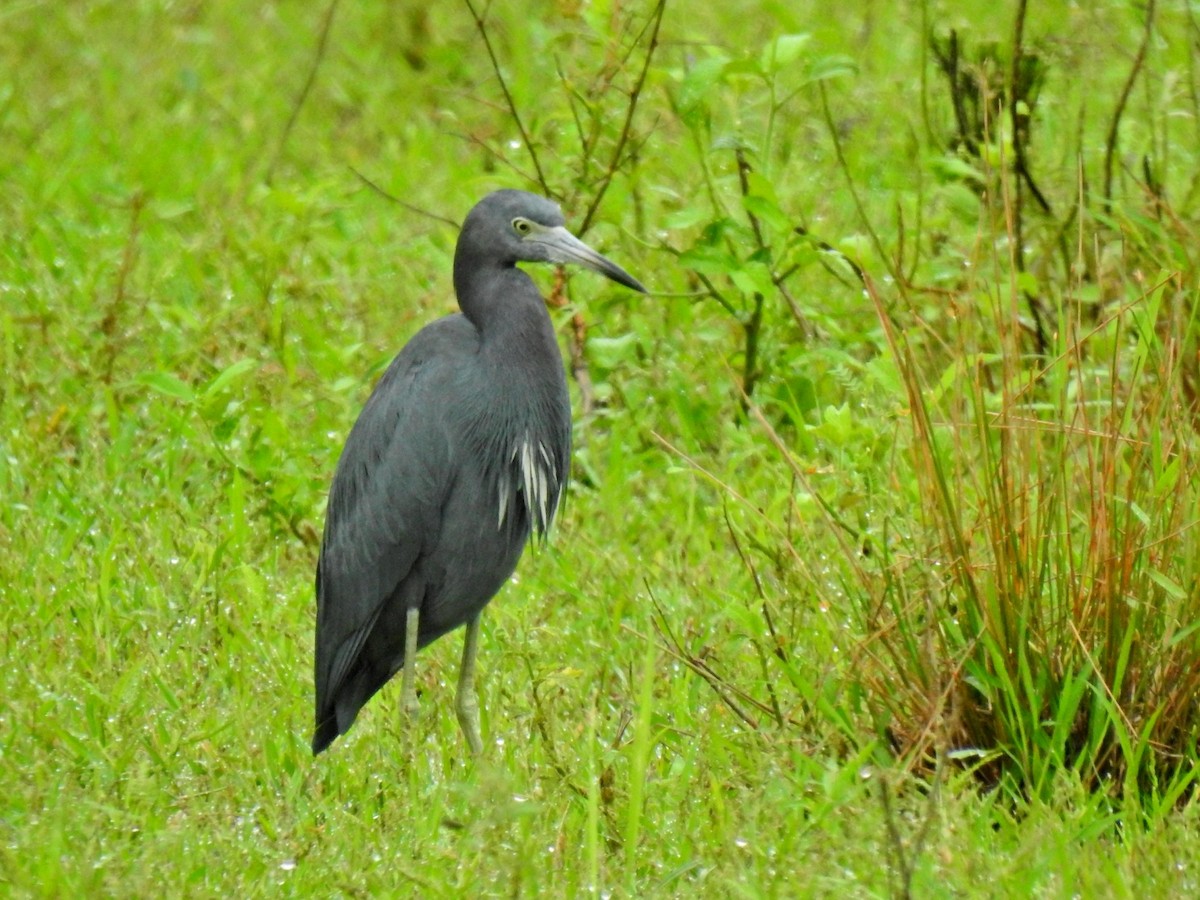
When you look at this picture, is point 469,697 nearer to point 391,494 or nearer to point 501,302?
point 391,494

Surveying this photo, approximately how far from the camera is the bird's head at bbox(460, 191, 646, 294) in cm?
382

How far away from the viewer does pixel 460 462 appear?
12.4ft

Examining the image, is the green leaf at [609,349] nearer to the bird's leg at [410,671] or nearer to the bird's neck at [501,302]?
the bird's neck at [501,302]

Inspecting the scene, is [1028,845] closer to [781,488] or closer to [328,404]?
[781,488]

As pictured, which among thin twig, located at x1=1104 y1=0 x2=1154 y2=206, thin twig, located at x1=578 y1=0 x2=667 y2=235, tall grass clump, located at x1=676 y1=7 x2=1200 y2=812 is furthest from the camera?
thin twig, located at x1=578 y1=0 x2=667 y2=235

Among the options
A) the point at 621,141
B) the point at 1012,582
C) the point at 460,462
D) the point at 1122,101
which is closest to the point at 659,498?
the point at 621,141

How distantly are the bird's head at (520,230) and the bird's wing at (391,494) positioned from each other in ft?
0.64

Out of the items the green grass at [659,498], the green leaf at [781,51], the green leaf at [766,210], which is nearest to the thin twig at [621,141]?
the green grass at [659,498]

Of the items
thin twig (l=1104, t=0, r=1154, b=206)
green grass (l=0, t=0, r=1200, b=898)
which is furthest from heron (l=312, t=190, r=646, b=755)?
thin twig (l=1104, t=0, r=1154, b=206)

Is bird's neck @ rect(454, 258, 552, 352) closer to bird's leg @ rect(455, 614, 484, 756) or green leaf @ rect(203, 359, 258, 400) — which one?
bird's leg @ rect(455, 614, 484, 756)

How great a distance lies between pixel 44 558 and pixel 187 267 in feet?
6.39

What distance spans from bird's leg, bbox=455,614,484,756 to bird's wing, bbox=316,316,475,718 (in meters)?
0.20

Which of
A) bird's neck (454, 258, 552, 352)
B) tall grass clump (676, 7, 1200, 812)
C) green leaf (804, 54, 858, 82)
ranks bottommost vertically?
tall grass clump (676, 7, 1200, 812)

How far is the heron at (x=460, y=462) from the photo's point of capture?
377 centimetres
